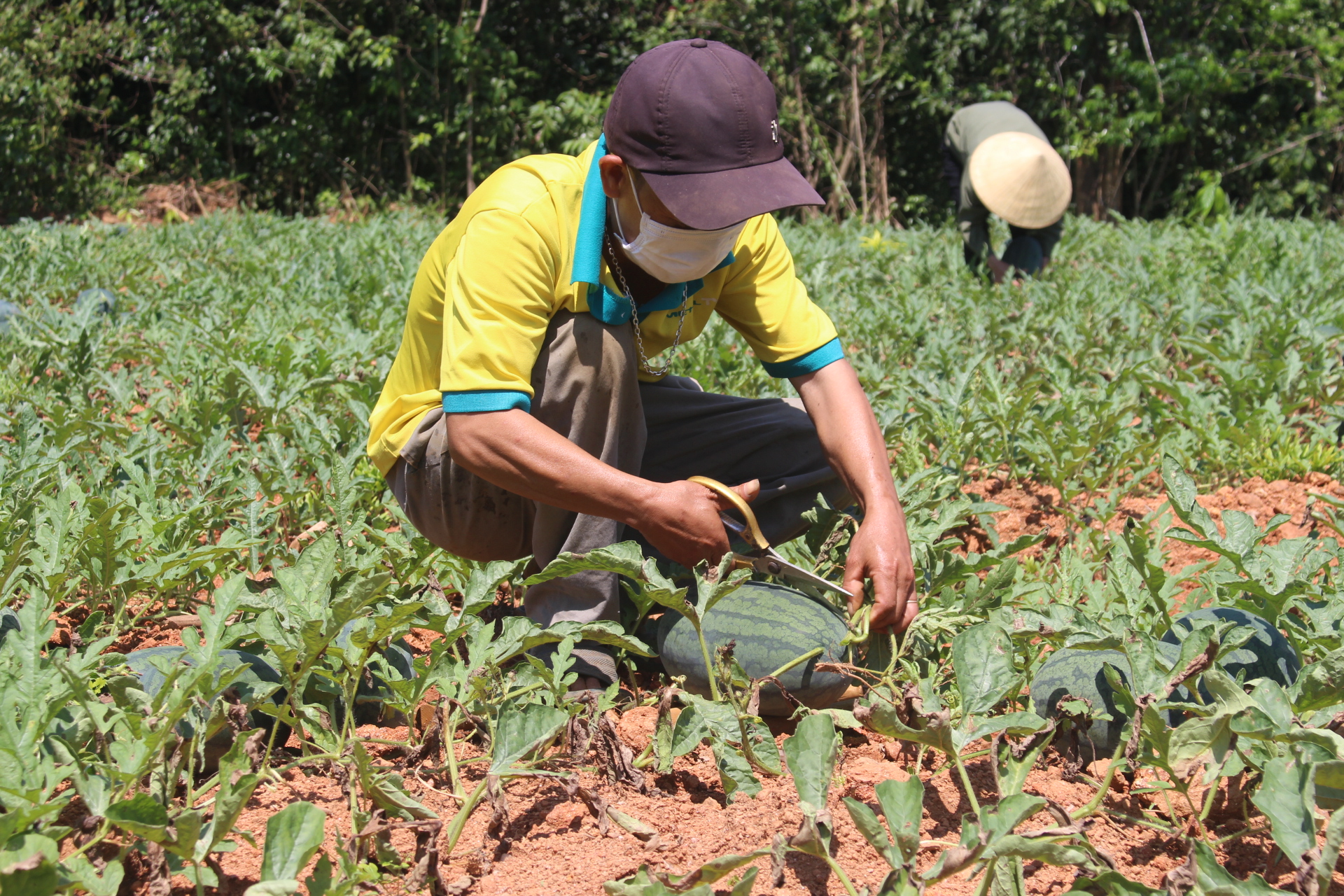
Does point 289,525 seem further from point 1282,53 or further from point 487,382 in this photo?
point 1282,53

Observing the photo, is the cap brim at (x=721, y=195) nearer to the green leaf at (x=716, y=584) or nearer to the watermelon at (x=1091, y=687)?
the green leaf at (x=716, y=584)

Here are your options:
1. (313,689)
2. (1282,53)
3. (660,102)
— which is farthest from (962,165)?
(1282,53)

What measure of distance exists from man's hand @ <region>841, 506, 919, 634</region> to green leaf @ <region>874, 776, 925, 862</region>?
75 centimetres

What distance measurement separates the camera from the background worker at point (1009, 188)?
662cm

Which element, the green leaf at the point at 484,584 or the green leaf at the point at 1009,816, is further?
the green leaf at the point at 484,584

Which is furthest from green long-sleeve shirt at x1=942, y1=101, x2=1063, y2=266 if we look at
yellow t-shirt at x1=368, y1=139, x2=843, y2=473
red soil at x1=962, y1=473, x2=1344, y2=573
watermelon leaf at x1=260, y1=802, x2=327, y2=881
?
watermelon leaf at x1=260, y1=802, x2=327, y2=881

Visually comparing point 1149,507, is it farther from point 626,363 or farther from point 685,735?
point 685,735

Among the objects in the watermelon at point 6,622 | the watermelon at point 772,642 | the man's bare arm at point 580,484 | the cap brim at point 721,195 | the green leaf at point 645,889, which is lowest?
the watermelon at point 772,642

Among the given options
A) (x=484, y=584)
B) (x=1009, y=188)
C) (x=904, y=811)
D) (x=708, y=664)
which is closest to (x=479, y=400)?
(x=484, y=584)

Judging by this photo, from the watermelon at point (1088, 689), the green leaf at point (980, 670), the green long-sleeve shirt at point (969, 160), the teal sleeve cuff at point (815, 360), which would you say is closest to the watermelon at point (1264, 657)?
the watermelon at point (1088, 689)

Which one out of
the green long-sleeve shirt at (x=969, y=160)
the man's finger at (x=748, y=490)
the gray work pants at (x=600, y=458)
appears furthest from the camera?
the green long-sleeve shirt at (x=969, y=160)

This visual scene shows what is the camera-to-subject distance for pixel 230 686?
1.99 metres

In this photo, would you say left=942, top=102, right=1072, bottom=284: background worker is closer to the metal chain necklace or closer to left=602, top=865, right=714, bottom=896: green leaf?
the metal chain necklace

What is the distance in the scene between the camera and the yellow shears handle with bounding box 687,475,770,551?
2.25 metres
